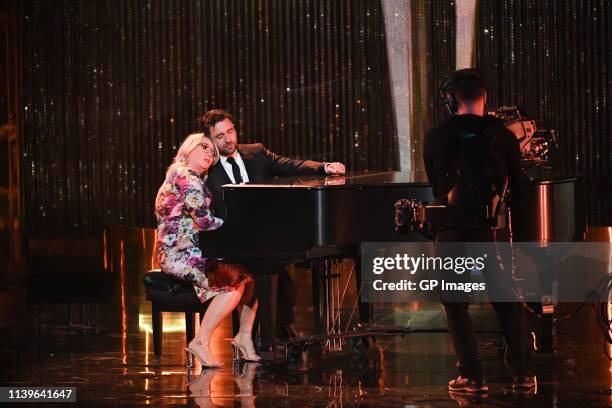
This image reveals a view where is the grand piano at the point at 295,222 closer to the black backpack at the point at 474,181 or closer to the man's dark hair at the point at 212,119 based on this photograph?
the man's dark hair at the point at 212,119

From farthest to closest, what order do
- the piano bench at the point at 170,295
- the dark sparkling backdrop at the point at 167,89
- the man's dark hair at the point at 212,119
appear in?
1. the dark sparkling backdrop at the point at 167,89
2. the man's dark hair at the point at 212,119
3. the piano bench at the point at 170,295

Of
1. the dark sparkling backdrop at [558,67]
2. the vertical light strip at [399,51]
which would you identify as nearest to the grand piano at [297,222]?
the dark sparkling backdrop at [558,67]

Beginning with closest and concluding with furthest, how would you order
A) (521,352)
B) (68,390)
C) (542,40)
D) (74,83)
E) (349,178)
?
1. (521,352)
2. (68,390)
3. (349,178)
4. (542,40)
5. (74,83)

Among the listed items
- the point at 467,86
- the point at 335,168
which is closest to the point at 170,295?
the point at 335,168

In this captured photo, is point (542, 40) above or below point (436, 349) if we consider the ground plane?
above

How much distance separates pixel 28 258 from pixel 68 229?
1.48 ft

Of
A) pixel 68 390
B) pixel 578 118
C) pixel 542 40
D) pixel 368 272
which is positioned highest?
pixel 542 40

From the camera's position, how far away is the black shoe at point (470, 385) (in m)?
4.95

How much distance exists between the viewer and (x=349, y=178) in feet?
20.2

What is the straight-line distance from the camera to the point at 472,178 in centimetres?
478

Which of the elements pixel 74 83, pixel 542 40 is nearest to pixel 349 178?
pixel 542 40

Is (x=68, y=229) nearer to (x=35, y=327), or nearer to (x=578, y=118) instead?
(x=35, y=327)

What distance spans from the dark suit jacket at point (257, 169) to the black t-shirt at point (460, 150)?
150 centimetres

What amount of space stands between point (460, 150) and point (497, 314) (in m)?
0.66
